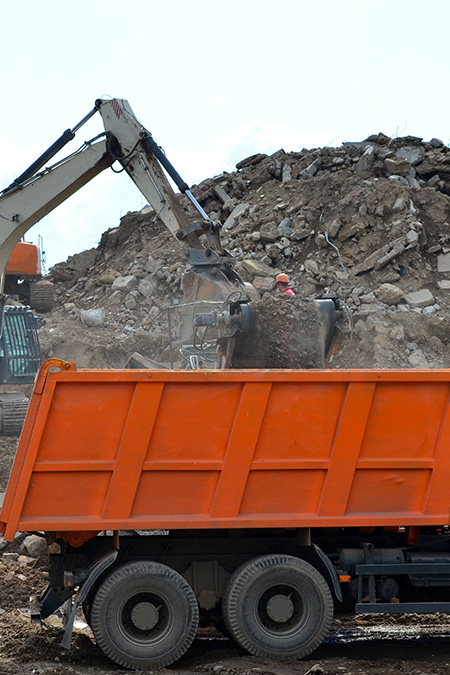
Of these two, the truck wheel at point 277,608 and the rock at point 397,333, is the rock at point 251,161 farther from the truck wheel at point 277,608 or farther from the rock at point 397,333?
the truck wheel at point 277,608

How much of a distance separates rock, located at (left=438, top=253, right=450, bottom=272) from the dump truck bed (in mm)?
14058

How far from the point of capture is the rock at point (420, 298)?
713 inches

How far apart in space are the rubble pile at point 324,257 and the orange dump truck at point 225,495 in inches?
425

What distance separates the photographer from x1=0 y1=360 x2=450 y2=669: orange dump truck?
5.22 m

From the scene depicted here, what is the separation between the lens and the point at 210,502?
17.5 feet

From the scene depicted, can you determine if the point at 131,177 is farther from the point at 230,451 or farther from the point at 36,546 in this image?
the point at 230,451

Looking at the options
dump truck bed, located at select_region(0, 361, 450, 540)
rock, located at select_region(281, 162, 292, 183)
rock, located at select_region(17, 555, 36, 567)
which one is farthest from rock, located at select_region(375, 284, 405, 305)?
dump truck bed, located at select_region(0, 361, 450, 540)

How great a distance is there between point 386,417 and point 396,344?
11.6 metres

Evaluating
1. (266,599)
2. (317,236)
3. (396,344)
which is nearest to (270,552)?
(266,599)

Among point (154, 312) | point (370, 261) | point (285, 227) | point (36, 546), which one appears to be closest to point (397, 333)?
point (370, 261)

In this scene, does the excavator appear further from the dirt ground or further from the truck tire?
the truck tire

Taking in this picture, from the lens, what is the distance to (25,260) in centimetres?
1684

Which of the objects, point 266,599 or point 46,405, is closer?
point 46,405

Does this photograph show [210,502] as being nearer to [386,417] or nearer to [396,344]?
[386,417]
